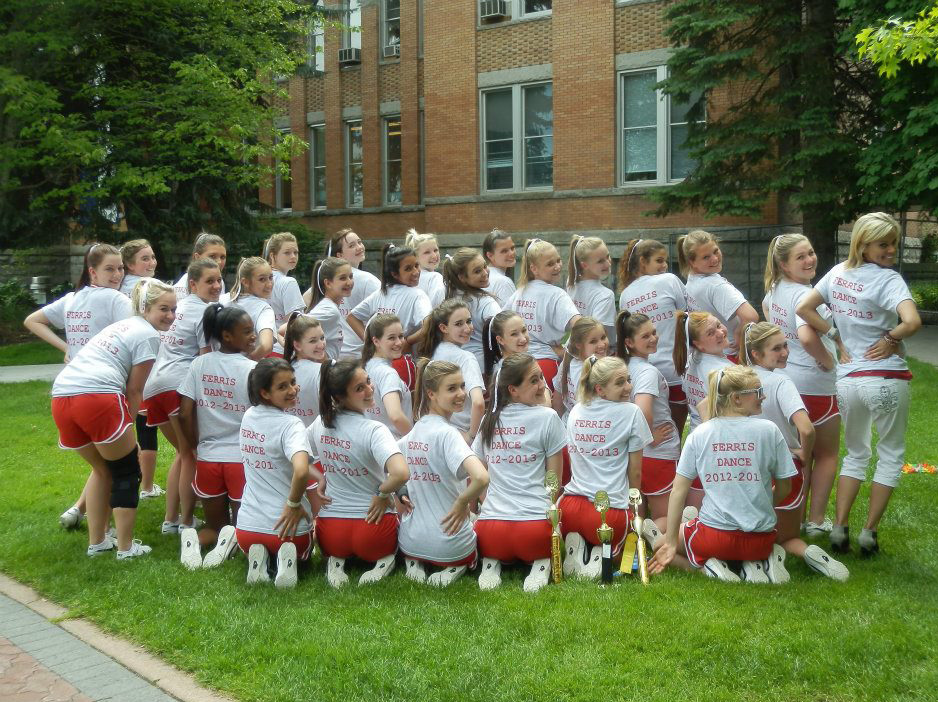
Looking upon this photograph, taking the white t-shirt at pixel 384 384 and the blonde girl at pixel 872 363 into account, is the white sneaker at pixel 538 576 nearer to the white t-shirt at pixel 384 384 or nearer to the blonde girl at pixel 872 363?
the white t-shirt at pixel 384 384

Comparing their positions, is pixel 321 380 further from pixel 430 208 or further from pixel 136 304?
pixel 430 208

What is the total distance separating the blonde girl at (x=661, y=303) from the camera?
23.1 feet

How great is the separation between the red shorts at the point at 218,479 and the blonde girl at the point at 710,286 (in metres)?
3.25

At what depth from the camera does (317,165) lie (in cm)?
2975

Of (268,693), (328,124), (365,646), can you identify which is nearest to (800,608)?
(365,646)

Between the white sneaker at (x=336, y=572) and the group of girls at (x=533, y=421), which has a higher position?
the group of girls at (x=533, y=421)

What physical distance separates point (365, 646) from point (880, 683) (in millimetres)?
2230

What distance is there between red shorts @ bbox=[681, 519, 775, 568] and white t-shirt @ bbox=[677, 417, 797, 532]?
1.6 inches

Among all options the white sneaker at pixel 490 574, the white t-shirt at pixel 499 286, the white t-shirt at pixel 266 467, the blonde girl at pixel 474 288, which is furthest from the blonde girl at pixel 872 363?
the white t-shirt at pixel 266 467

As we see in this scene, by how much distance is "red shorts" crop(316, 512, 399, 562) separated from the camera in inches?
235

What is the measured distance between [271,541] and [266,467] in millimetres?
426

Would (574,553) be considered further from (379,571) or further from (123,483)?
(123,483)

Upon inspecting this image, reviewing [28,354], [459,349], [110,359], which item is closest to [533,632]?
[459,349]

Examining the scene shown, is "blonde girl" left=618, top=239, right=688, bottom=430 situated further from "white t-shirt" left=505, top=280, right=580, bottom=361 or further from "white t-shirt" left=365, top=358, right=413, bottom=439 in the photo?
"white t-shirt" left=365, top=358, right=413, bottom=439
